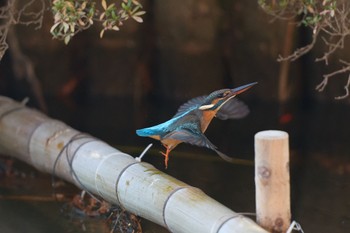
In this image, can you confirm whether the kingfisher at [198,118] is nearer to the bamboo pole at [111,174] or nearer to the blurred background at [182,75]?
the bamboo pole at [111,174]

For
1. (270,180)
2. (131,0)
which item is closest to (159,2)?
(131,0)

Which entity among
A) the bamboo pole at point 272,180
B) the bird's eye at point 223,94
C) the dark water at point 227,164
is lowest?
the dark water at point 227,164

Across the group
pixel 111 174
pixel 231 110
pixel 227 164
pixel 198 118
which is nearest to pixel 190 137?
pixel 198 118

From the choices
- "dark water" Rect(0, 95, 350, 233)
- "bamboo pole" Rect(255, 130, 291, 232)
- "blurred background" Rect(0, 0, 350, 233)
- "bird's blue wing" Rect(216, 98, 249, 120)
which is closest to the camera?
"bamboo pole" Rect(255, 130, 291, 232)

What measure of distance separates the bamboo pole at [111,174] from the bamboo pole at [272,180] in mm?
100

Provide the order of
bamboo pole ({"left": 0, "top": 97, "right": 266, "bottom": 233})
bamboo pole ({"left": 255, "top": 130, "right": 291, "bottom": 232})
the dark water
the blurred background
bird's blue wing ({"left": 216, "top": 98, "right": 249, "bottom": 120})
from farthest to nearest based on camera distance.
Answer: the blurred background < the dark water < bird's blue wing ({"left": 216, "top": 98, "right": 249, "bottom": 120}) < bamboo pole ({"left": 0, "top": 97, "right": 266, "bottom": 233}) < bamboo pole ({"left": 255, "top": 130, "right": 291, "bottom": 232})

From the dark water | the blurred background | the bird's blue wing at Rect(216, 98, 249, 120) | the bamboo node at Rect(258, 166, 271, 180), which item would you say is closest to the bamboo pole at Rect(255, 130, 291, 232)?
the bamboo node at Rect(258, 166, 271, 180)

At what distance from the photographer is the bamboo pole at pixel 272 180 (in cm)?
431

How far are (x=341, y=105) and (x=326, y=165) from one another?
143 centimetres

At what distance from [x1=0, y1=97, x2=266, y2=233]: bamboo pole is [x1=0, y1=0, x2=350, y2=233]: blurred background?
126 centimetres

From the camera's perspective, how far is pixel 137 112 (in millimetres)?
8453

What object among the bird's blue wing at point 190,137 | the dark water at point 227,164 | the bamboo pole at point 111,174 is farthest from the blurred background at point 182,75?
the bird's blue wing at point 190,137

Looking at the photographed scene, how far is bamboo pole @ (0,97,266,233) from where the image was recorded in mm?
4680

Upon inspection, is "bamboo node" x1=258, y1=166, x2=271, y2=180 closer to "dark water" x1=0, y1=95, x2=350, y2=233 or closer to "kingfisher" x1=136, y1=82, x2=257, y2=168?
"kingfisher" x1=136, y1=82, x2=257, y2=168
